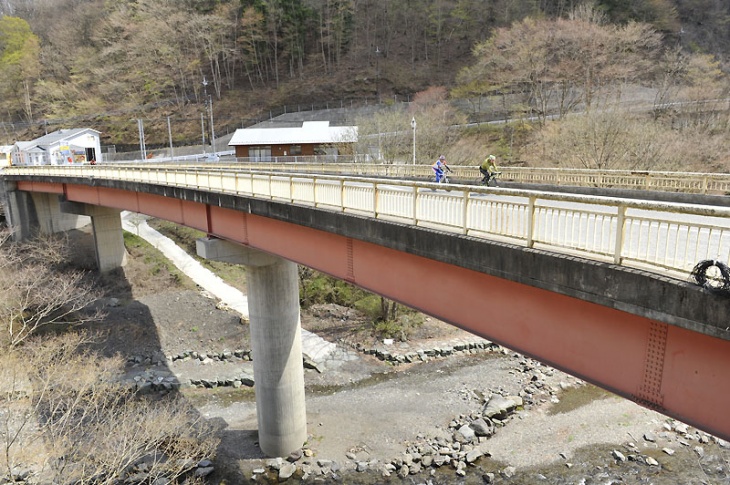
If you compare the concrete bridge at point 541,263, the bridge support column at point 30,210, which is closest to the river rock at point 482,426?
the concrete bridge at point 541,263

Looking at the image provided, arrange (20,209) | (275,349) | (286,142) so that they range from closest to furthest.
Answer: (275,349) → (20,209) → (286,142)

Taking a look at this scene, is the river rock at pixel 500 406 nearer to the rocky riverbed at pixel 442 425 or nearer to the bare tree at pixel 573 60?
the rocky riverbed at pixel 442 425

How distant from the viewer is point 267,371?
17156mm

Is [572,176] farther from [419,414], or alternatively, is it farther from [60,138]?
[60,138]

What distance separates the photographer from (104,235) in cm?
3419

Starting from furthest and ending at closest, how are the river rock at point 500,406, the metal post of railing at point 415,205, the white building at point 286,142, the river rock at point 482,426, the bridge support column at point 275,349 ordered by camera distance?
1. the white building at point 286,142
2. the river rock at point 500,406
3. the river rock at point 482,426
4. the bridge support column at point 275,349
5. the metal post of railing at point 415,205

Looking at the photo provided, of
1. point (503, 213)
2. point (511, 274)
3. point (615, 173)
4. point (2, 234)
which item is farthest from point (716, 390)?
point (2, 234)

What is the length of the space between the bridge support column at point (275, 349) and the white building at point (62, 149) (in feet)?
147

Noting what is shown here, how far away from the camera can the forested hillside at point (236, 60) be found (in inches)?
2741

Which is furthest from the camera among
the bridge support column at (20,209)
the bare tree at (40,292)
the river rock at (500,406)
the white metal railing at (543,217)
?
the bridge support column at (20,209)

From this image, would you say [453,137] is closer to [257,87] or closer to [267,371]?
[267,371]

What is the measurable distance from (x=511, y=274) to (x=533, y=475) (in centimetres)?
1125

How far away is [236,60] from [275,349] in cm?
7052

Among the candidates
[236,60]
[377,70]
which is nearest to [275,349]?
[377,70]
